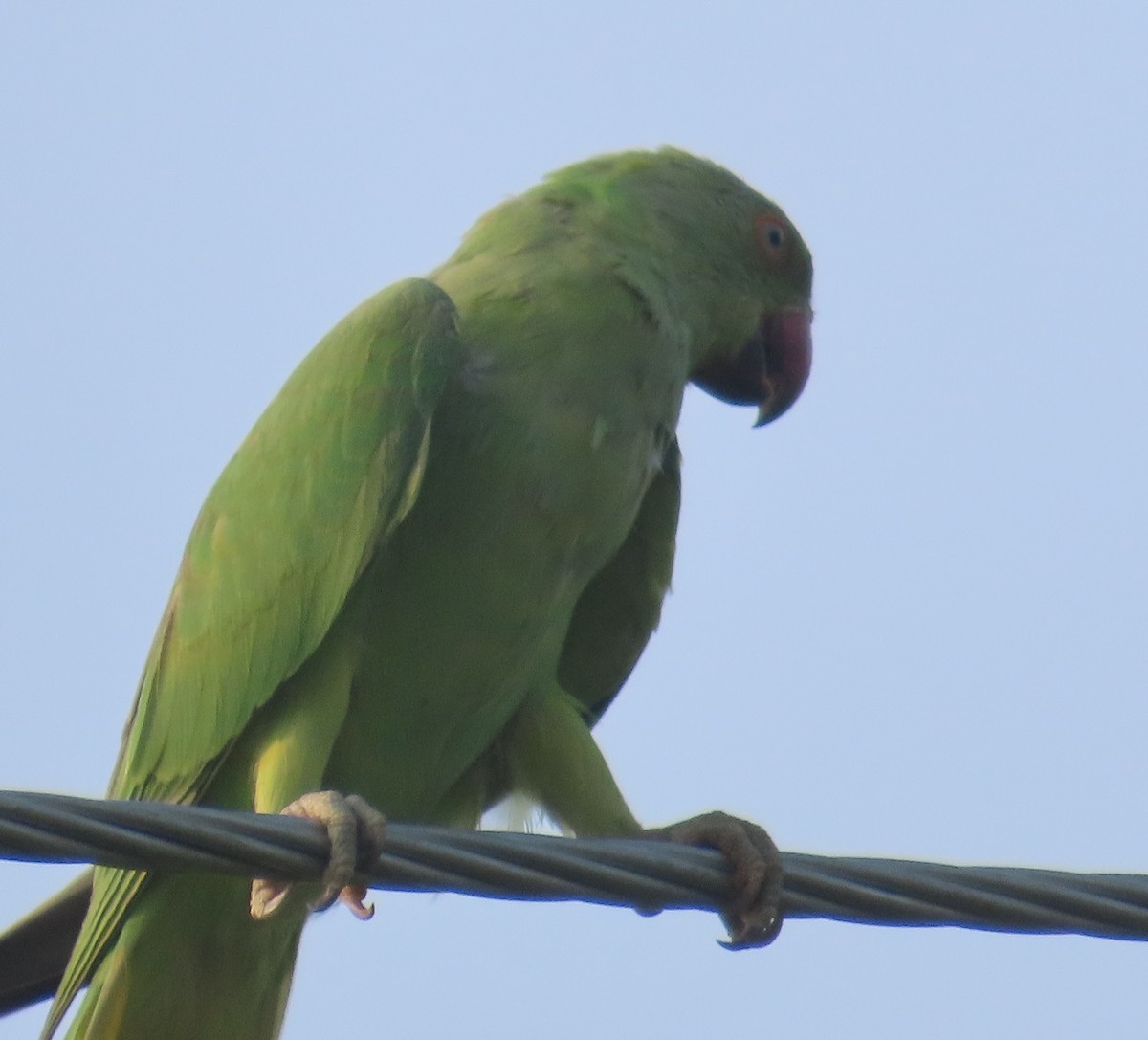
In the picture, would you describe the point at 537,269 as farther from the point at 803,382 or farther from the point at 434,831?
the point at 434,831

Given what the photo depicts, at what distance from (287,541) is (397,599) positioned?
0.32m

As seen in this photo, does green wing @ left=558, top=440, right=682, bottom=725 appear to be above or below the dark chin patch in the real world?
below

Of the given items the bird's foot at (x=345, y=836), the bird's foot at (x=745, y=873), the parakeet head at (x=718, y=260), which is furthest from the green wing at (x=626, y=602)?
the bird's foot at (x=345, y=836)

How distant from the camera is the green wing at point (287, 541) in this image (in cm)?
435

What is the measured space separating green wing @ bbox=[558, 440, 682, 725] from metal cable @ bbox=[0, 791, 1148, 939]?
222 centimetres

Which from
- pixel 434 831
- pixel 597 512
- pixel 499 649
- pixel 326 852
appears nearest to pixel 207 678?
pixel 499 649

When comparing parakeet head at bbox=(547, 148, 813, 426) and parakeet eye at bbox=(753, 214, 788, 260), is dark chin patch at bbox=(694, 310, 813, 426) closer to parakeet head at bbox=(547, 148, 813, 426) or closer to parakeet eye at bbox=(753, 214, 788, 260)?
parakeet head at bbox=(547, 148, 813, 426)

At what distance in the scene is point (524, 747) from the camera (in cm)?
499

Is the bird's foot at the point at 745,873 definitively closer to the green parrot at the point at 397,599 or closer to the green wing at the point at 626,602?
the green parrot at the point at 397,599

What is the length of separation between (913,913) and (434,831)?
2.68 feet

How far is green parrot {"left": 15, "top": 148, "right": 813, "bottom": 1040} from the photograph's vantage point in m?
4.38

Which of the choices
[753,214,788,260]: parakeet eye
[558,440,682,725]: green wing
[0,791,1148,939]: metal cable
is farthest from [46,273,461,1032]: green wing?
[753,214,788,260]: parakeet eye

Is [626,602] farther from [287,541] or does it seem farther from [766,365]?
[287,541]

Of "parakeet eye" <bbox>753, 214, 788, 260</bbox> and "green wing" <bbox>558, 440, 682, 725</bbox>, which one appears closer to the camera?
"green wing" <bbox>558, 440, 682, 725</bbox>
